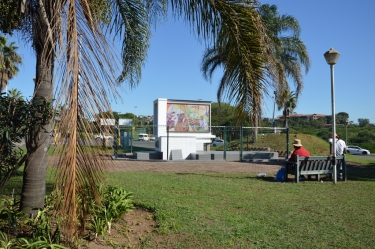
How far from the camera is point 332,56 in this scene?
10.2 meters

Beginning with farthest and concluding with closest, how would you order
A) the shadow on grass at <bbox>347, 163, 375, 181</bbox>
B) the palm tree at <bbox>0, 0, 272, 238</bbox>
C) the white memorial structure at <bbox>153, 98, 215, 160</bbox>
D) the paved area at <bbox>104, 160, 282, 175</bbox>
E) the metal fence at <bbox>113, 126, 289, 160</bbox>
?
the white memorial structure at <bbox>153, 98, 215, 160</bbox> < the metal fence at <bbox>113, 126, 289, 160</bbox> < the paved area at <bbox>104, 160, 282, 175</bbox> < the shadow on grass at <bbox>347, 163, 375, 181</bbox> < the palm tree at <bbox>0, 0, 272, 238</bbox>

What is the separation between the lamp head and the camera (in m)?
10.1

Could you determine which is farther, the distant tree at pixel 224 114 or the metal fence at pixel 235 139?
the metal fence at pixel 235 139

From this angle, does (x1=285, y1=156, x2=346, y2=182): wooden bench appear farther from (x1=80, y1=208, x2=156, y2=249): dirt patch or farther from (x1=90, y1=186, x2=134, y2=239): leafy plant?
(x1=90, y1=186, x2=134, y2=239): leafy plant

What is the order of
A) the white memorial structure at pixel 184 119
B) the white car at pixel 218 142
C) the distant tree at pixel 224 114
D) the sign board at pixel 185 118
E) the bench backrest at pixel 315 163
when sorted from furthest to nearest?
1. the sign board at pixel 185 118
2. the white memorial structure at pixel 184 119
3. the white car at pixel 218 142
4. the bench backrest at pixel 315 163
5. the distant tree at pixel 224 114

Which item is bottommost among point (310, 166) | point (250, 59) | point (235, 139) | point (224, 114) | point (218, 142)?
point (310, 166)

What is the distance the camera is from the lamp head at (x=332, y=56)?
33.3ft

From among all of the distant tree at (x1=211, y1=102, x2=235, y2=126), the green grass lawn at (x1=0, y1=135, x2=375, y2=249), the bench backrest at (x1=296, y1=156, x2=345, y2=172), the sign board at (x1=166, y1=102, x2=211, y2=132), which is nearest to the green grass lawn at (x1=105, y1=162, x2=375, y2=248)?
the green grass lawn at (x1=0, y1=135, x2=375, y2=249)

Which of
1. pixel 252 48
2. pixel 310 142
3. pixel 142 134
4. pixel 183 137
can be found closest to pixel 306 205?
pixel 252 48

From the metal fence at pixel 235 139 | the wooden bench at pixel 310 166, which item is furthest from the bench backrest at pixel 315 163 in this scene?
the metal fence at pixel 235 139

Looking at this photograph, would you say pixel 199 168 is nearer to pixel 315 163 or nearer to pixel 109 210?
pixel 315 163

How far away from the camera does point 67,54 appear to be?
3.04 meters

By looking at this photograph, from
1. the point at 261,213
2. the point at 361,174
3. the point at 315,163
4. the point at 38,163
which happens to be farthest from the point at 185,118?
the point at 38,163

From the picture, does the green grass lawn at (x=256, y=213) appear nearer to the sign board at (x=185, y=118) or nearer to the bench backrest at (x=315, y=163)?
the bench backrest at (x=315, y=163)
